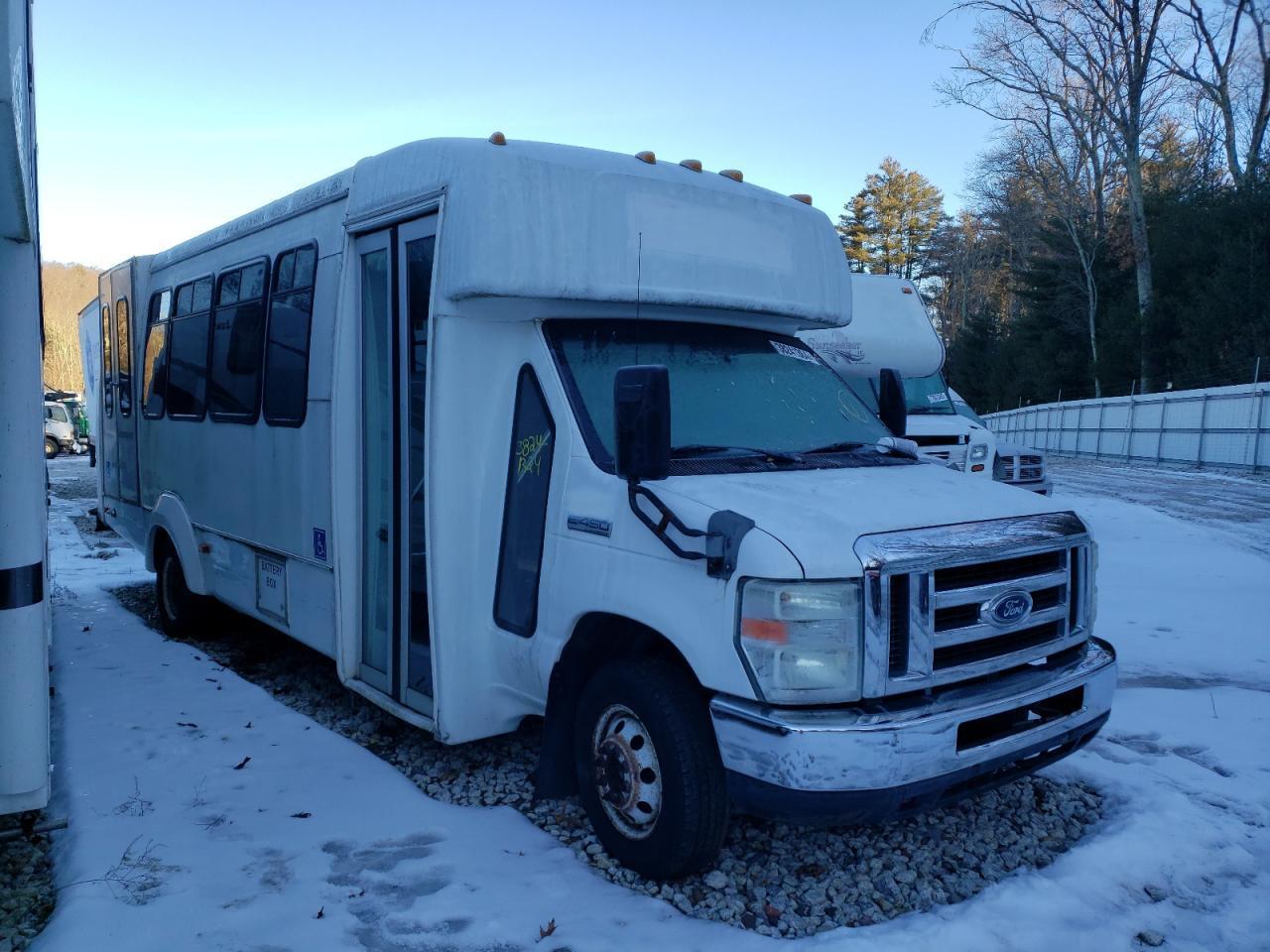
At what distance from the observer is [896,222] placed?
66.0 meters

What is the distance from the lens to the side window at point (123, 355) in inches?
346

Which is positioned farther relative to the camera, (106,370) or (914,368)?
(914,368)

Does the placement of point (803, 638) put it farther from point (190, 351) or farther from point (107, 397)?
point (107, 397)

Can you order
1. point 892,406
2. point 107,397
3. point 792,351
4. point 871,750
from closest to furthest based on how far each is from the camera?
point 871,750 → point 792,351 → point 892,406 → point 107,397

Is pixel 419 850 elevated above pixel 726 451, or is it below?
below

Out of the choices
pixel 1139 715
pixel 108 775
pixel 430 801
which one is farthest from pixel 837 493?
pixel 108 775

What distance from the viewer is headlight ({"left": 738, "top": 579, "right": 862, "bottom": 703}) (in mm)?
3371

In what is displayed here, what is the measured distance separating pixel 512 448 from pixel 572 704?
1.14m

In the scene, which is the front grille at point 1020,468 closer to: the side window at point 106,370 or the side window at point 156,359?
the side window at point 156,359

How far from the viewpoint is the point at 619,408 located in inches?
142

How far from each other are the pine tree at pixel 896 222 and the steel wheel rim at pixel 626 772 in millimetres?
64787

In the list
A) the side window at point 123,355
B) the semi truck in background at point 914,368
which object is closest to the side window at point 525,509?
the side window at point 123,355

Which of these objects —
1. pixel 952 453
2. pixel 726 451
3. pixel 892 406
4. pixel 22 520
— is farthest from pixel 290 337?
pixel 952 453

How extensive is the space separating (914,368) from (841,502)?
8394mm
